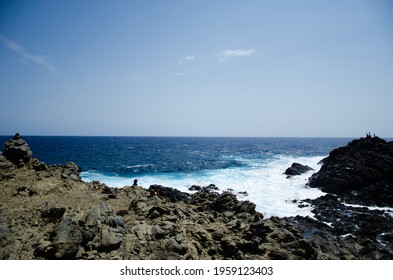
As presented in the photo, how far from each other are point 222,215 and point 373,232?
1552cm

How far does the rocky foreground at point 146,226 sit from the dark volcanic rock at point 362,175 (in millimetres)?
5695

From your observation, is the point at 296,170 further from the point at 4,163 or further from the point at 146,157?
the point at 4,163

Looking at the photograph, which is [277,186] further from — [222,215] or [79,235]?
[79,235]

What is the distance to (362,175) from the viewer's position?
37531 millimetres

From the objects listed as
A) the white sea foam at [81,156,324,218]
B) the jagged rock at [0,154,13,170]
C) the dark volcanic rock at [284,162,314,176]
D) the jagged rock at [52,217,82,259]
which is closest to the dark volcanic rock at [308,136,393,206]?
the white sea foam at [81,156,324,218]

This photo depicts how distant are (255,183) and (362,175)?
16.7 meters

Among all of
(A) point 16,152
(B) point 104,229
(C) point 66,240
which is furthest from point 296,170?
(C) point 66,240

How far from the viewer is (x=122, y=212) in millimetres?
15672

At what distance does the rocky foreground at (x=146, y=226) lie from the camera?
37.0ft

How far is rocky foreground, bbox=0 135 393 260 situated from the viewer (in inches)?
444

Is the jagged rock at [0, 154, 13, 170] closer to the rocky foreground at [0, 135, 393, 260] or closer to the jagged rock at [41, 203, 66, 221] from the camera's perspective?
the rocky foreground at [0, 135, 393, 260]

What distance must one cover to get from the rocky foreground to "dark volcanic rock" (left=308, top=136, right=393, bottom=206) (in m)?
5.69

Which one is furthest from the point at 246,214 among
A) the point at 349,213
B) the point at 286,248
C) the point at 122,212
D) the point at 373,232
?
the point at 349,213

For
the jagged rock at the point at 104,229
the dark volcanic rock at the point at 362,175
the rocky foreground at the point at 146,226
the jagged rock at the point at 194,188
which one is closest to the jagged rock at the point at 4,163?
the rocky foreground at the point at 146,226
